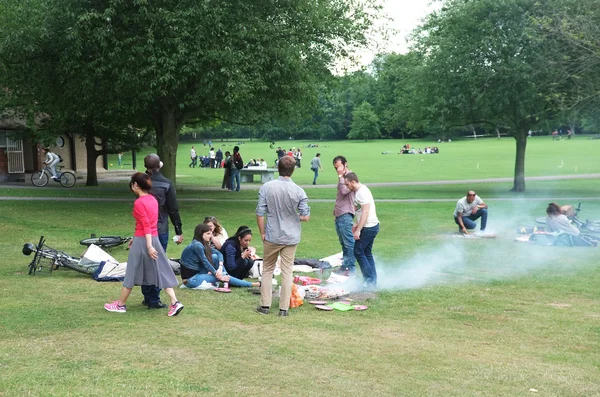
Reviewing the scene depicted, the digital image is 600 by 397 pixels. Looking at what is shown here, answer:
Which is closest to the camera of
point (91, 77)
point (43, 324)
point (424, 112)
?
point (43, 324)

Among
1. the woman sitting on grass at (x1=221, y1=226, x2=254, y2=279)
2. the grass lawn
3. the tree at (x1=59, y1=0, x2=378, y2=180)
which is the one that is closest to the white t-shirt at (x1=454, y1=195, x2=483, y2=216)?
the grass lawn

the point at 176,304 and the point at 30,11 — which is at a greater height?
the point at 30,11

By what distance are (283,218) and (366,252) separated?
235 centimetres

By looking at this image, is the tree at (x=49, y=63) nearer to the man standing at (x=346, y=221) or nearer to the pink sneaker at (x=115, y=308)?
the man standing at (x=346, y=221)

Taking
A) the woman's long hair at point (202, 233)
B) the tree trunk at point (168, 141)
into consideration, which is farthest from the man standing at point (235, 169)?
the woman's long hair at point (202, 233)

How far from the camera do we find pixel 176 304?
27.9ft

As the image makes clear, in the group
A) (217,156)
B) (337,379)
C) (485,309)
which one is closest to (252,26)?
(485,309)

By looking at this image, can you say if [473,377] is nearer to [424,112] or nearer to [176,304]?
[176,304]

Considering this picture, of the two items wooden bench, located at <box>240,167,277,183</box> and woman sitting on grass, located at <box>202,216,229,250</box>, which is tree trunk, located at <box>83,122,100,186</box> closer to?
wooden bench, located at <box>240,167,277,183</box>

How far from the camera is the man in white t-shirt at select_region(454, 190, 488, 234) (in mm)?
18109

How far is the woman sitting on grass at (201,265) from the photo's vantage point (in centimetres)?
1031

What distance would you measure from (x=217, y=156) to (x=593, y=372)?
54991mm

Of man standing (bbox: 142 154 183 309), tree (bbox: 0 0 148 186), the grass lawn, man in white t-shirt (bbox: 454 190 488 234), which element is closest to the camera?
the grass lawn

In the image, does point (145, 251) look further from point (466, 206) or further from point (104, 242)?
point (466, 206)
